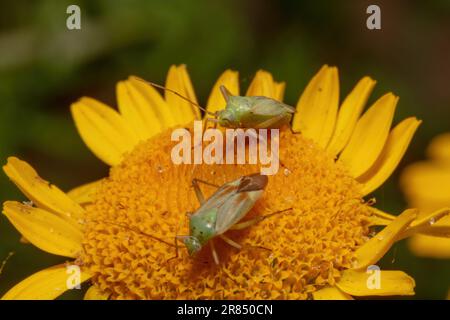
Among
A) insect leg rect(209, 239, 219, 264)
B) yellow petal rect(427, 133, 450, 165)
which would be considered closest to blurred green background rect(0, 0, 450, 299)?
yellow petal rect(427, 133, 450, 165)

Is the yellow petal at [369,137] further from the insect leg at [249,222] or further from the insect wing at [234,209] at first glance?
the insect wing at [234,209]

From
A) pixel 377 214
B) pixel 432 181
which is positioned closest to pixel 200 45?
pixel 432 181

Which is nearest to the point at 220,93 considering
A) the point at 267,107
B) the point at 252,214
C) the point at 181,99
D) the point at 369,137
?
the point at 181,99

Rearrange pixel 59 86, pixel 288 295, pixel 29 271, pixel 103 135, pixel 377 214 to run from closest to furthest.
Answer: pixel 288 295
pixel 377 214
pixel 103 135
pixel 29 271
pixel 59 86

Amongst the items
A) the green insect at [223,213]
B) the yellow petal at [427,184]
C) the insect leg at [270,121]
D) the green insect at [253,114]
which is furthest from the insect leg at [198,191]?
the yellow petal at [427,184]

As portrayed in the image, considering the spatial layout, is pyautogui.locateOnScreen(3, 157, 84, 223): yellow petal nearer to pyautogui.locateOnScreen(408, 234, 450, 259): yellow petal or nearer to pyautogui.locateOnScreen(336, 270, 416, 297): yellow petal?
pyautogui.locateOnScreen(336, 270, 416, 297): yellow petal

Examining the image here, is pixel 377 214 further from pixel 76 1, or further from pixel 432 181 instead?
pixel 76 1
